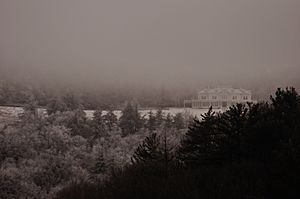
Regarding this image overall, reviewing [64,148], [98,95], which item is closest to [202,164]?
[64,148]

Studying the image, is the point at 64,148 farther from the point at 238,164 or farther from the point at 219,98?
the point at 219,98

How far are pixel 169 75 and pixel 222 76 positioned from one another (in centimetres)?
2328

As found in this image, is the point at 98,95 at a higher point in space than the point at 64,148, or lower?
higher

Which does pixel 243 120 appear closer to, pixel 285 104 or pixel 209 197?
pixel 285 104

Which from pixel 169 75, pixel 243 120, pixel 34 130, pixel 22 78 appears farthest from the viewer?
pixel 169 75

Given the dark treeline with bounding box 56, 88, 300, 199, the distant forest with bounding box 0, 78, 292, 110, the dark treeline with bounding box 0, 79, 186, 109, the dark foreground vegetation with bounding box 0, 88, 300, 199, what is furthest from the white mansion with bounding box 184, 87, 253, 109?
the dark treeline with bounding box 56, 88, 300, 199

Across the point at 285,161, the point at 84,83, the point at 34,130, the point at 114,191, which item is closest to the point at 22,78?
the point at 84,83

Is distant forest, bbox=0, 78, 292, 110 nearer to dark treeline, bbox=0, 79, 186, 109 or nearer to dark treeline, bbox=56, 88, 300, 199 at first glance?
dark treeline, bbox=0, 79, 186, 109

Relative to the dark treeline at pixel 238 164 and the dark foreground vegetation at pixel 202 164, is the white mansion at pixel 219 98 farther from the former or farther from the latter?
the dark treeline at pixel 238 164

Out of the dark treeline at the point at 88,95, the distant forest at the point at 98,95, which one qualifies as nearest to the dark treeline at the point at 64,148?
the dark treeline at the point at 88,95

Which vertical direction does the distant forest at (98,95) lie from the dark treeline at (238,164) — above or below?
above

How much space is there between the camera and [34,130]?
207ft

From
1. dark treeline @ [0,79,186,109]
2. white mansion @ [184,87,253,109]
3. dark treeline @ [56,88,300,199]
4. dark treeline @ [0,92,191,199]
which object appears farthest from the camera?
white mansion @ [184,87,253,109]

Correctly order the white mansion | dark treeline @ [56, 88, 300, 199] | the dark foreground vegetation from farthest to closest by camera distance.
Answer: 1. the white mansion
2. the dark foreground vegetation
3. dark treeline @ [56, 88, 300, 199]
